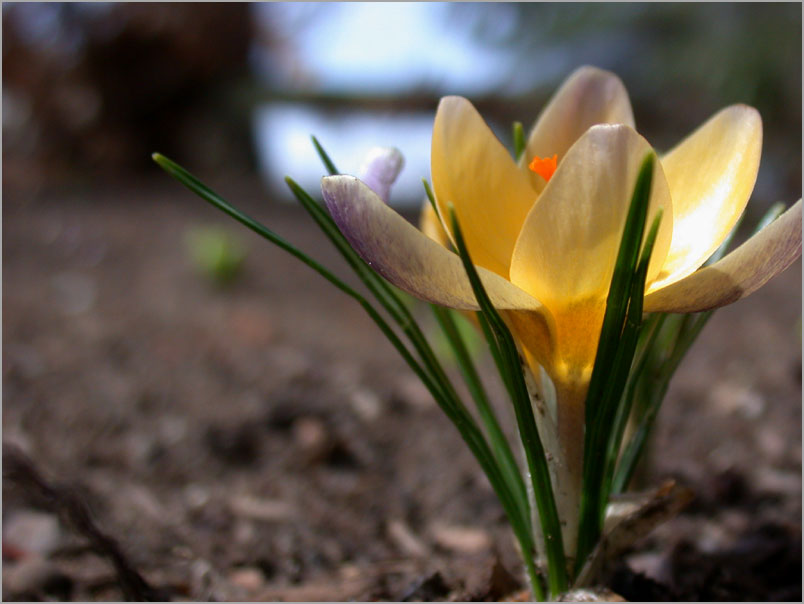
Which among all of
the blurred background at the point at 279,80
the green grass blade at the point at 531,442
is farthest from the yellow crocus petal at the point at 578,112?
the blurred background at the point at 279,80

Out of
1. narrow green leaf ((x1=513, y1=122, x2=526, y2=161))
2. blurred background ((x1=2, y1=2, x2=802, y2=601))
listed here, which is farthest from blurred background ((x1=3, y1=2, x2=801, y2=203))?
narrow green leaf ((x1=513, y1=122, x2=526, y2=161))

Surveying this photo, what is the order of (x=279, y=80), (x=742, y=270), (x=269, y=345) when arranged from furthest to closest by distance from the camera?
(x=279, y=80) < (x=269, y=345) < (x=742, y=270)

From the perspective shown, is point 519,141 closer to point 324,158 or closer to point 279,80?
point 324,158

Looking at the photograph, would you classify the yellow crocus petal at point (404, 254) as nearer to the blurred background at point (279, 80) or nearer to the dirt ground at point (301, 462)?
the dirt ground at point (301, 462)

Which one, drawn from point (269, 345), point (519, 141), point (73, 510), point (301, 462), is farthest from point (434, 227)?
point (269, 345)

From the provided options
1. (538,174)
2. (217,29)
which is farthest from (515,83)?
(538,174)

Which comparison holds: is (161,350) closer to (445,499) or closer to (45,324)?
(45,324)
